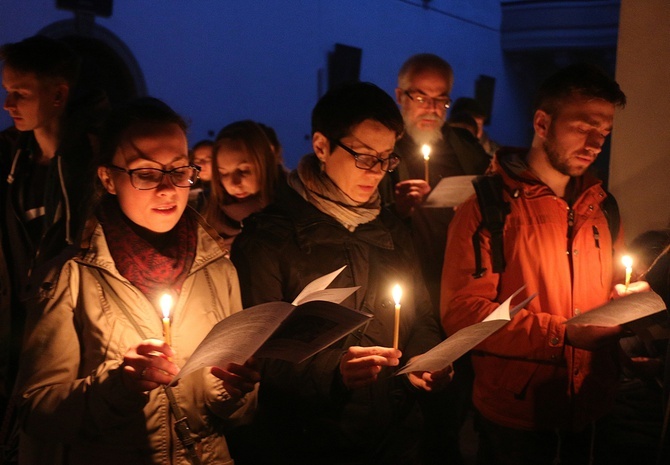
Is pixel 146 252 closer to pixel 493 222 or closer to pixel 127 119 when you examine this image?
pixel 127 119

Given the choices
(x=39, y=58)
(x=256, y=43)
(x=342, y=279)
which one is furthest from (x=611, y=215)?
(x=256, y=43)

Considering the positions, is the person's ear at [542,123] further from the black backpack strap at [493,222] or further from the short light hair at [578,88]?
the black backpack strap at [493,222]

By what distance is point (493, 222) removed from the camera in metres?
2.78

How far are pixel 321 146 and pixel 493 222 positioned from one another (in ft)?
2.36

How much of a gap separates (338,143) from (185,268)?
2.51ft

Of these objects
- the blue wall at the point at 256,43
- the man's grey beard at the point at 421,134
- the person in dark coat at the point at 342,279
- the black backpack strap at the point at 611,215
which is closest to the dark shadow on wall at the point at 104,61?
the blue wall at the point at 256,43

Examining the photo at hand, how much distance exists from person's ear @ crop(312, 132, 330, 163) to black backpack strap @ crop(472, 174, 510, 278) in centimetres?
63

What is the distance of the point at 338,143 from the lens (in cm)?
264

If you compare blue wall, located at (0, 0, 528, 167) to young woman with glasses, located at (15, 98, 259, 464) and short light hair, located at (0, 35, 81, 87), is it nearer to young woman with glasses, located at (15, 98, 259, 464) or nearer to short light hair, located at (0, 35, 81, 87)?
short light hair, located at (0, 35, 81, 87)

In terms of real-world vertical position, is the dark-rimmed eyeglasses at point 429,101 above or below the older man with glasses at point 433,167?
above

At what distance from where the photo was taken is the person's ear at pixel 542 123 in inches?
115

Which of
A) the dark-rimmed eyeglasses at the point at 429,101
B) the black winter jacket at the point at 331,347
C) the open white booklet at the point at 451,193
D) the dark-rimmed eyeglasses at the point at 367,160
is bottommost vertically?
the black winter jacket at the point at 331,347

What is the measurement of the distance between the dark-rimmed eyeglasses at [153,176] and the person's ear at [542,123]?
1.49 meters

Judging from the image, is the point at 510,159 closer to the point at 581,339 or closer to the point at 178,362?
the point at 581,339
